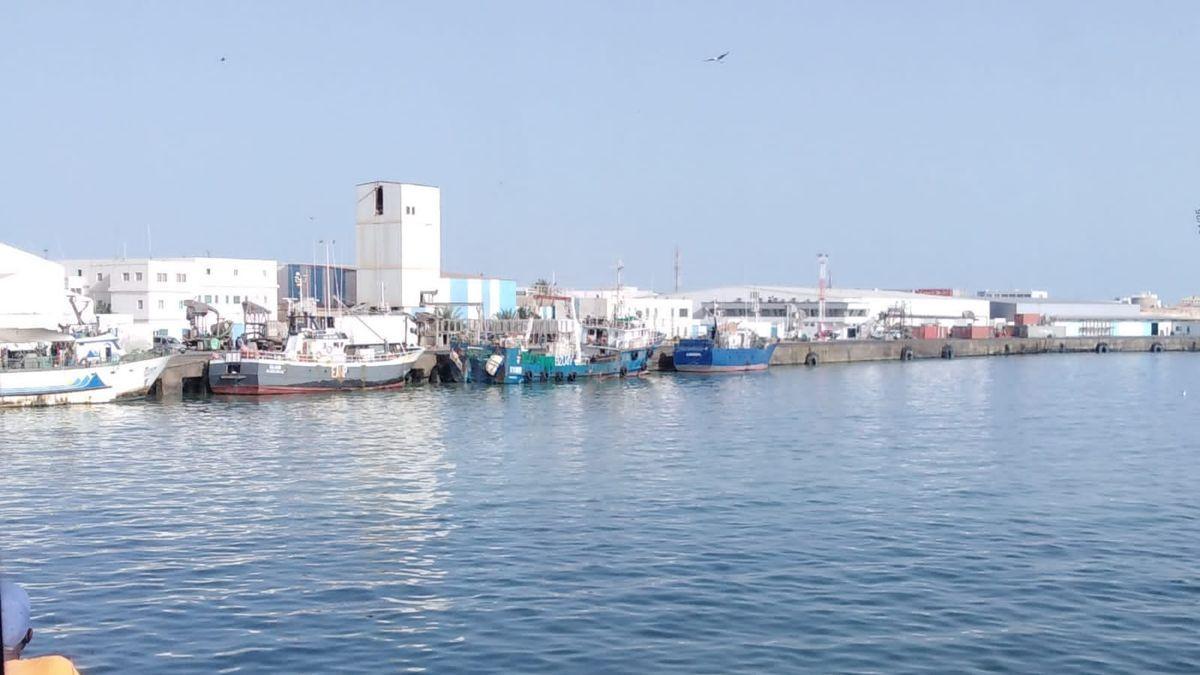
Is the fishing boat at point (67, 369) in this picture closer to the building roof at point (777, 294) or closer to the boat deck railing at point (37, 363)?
the boat deck railing at point (37, 363)

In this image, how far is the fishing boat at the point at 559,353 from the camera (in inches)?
2350

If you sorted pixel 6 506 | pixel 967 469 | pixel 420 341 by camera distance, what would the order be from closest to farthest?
pixel 6 506 < pixel 967 469 < pixel 420 341

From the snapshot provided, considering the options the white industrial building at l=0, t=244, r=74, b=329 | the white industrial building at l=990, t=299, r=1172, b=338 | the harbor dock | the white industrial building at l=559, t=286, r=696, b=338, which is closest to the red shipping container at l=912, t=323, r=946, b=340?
the harbor dock

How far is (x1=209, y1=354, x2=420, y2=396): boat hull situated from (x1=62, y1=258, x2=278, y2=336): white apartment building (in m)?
14.1

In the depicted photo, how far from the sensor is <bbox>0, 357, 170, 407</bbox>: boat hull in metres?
42.6

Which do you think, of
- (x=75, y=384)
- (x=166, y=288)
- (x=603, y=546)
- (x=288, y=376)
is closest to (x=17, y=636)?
(x=603, y=546)

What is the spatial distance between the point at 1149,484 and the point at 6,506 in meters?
23.3

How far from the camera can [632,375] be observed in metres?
69.5

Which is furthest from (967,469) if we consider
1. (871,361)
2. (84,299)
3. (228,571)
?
(871,361)

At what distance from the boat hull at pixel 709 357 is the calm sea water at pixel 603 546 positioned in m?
34.8

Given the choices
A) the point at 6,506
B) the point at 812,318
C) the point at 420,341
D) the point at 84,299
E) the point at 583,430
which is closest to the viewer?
the point at 6,506

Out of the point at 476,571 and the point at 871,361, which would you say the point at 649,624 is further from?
the point at 871,361

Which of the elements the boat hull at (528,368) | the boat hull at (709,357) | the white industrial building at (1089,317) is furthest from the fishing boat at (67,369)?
the white industrial building at (1089,317)

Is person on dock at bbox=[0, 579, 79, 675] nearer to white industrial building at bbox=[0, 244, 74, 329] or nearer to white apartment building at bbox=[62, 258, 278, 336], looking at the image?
white industrial building at bbox=[0, 244, 74, 329]
